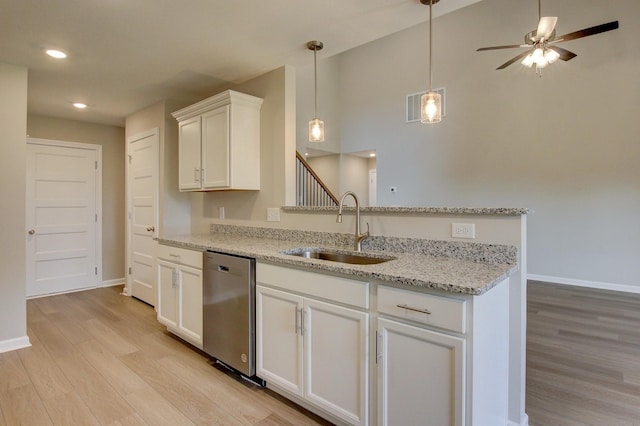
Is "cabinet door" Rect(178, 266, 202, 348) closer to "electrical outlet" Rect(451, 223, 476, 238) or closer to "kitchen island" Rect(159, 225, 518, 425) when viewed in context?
"kitchen island" Rect(159, 225, 518, 425)

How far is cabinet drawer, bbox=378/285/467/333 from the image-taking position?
1.34m

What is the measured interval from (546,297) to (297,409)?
380cm

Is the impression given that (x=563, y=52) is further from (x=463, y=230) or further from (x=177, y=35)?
(x=177, y=35)

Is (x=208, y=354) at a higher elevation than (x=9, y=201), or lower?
lower

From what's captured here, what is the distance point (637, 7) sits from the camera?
4.37 metres

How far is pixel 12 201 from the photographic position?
113 inches

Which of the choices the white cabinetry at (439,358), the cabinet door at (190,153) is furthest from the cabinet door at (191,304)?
the white cabinetry at (439,358)

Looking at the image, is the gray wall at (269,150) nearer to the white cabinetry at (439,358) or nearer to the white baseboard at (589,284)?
the white cabinetry at (439,358)

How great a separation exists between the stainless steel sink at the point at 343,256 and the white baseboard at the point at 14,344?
8.25 ft

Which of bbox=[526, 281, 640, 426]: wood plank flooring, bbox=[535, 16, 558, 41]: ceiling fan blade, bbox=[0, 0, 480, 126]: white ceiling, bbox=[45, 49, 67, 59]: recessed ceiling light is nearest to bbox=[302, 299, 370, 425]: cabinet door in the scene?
bbox=[526, 281, 640, 426]: wood plank flooring

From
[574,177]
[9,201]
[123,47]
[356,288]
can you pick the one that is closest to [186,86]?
[123,47]

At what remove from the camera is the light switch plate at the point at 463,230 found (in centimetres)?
188

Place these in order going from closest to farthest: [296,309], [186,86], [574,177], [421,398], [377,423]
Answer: [421,398]
[377,423]
[296,309]
[186,86]
[574,177]

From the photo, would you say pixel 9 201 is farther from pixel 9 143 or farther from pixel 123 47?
pixel 123 47
